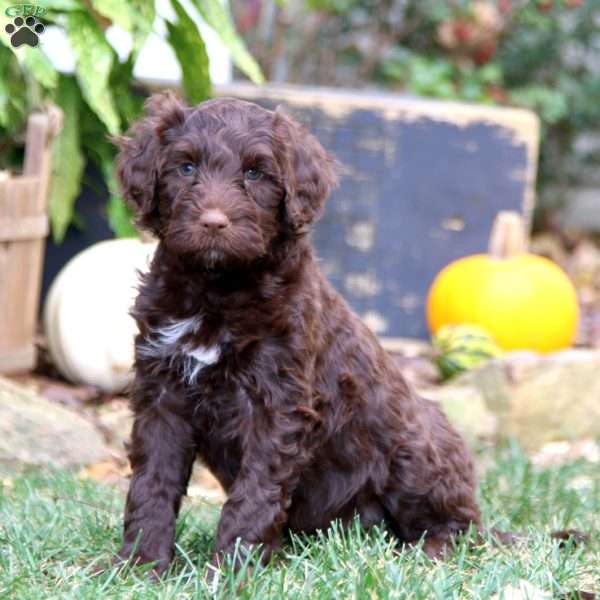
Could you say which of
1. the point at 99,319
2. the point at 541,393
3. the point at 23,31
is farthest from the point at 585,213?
the point at 23,31

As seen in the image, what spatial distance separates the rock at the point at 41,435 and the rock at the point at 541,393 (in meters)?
2.06

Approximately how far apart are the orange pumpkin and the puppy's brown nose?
4.16m

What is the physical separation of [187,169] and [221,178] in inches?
4.5

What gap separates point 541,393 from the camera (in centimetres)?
646

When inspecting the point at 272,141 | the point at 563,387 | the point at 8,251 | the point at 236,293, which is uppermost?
the point at 272,141

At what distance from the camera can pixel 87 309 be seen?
6.46 meters

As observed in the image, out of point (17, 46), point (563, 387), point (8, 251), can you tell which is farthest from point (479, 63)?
point (17, 46)

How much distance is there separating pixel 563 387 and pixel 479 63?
5.12 metres

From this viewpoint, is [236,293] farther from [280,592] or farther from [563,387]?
[563,387]

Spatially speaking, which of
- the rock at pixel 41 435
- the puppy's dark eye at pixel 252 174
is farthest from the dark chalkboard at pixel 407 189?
the puppy's dark eye at pixel 252 174

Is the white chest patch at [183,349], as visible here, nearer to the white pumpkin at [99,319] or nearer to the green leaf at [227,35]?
the green leaf at [227,35]

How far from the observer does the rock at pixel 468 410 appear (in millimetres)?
6246

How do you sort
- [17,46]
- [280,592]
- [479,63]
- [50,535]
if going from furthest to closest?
[479,63] → [17,46] → [50,535] → [280,592]

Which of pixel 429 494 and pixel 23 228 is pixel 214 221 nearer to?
pixel 429 494
